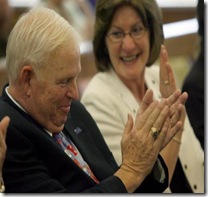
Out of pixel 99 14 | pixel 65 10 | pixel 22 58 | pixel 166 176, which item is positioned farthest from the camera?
pixel 65 10

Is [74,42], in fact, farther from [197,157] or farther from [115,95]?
[197,157]

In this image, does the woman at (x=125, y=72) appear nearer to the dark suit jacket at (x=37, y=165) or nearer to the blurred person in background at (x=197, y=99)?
the blurred person in background at (x=197, y=99)

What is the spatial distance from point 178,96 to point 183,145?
72 cm

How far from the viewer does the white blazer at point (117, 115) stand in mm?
2646

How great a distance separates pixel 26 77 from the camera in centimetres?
198

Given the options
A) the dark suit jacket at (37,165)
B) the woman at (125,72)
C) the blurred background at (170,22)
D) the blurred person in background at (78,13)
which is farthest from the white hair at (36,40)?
the blurred person in background at (78,13)

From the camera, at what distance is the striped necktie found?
6.93ft

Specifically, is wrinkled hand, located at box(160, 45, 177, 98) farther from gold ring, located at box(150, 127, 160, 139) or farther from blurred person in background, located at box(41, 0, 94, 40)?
blurred person in background, located at box(41, 0, 94, 40)

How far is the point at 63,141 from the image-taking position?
214cm

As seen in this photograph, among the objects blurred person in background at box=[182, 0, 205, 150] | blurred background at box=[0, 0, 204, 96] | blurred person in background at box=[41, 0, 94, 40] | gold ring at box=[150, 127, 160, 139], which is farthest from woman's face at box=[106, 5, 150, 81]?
blurred person in background at box=[41, 0, 94, 40]

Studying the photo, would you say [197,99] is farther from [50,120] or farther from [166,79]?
[50,120]

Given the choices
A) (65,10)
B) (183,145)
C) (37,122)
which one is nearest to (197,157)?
(183,145)

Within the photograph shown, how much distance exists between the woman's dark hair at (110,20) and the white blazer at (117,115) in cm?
8

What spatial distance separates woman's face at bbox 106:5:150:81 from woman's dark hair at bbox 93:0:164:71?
0.07 feet
